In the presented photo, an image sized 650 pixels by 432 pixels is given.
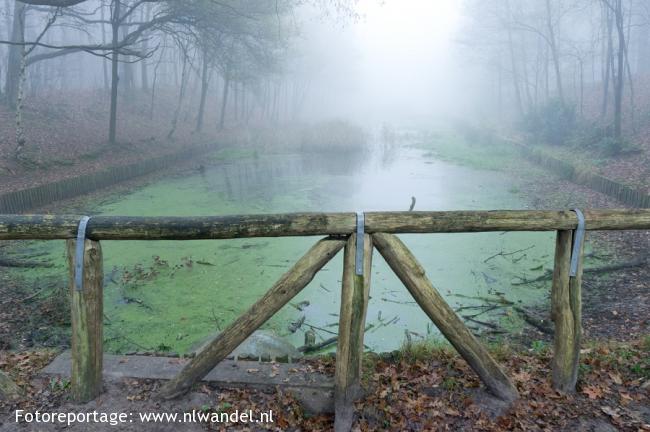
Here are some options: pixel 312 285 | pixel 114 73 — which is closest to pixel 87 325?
pixel 312 285

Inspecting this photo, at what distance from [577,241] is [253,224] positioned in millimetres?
2264

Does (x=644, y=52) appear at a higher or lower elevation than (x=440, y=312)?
higher

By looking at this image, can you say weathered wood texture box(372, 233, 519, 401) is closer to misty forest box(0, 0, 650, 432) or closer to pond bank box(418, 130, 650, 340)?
misty forest box(0, 0, 650, 432)

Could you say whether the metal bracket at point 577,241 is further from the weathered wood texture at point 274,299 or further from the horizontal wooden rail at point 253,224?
the weathered wood texture at point 274,299

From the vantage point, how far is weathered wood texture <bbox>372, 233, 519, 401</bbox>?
10.7 ft

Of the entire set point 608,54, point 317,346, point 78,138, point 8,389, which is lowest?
point 317,346

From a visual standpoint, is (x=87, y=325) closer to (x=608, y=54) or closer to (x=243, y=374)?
(x=243, y=374)

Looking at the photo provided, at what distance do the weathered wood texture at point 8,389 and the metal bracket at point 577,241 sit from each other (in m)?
4.00

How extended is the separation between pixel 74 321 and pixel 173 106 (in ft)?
105

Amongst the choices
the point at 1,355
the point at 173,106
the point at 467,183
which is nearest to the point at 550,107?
the point at 467,183

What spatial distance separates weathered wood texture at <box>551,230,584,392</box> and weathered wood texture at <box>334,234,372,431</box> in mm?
1429

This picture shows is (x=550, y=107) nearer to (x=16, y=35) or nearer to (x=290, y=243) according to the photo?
(x=290, y=243)

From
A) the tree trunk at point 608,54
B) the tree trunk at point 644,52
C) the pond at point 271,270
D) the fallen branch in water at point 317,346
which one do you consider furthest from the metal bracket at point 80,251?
the tree trunk at point 644,52

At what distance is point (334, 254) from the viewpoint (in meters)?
3.29
